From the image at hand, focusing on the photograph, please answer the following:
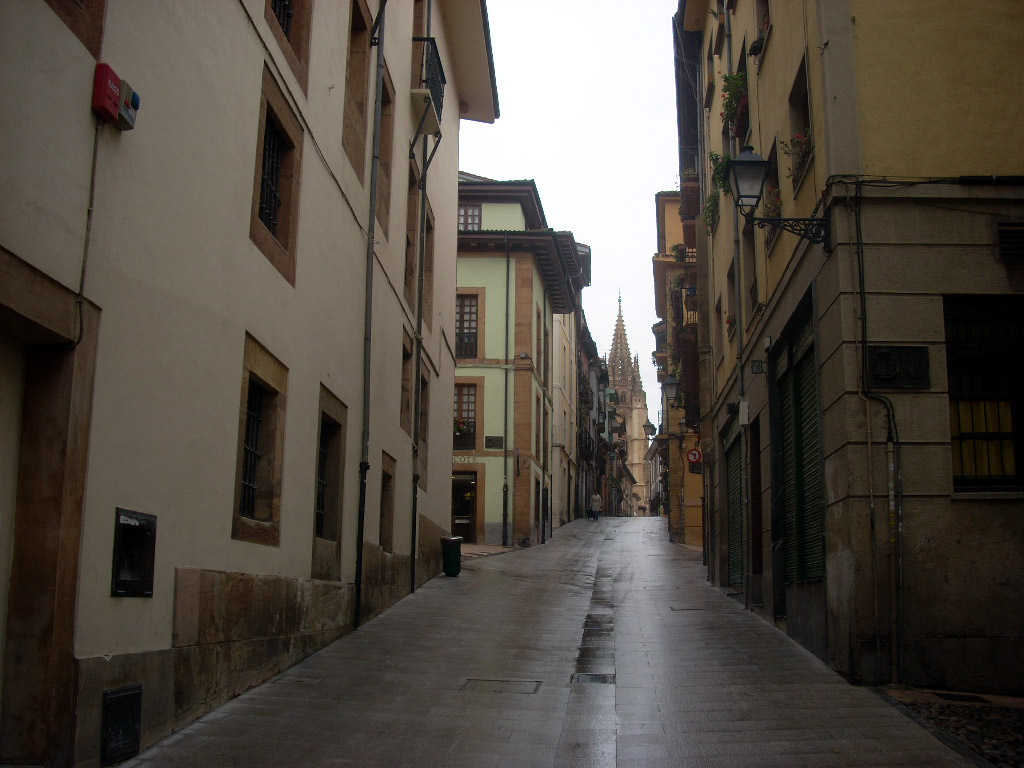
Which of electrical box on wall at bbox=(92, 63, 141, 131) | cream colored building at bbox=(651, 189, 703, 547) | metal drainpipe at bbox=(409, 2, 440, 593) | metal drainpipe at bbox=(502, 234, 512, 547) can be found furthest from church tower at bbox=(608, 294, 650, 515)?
electrical box on wall at bbox=(92, 63, 141, 131)

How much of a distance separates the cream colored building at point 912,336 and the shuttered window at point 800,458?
0.11 m

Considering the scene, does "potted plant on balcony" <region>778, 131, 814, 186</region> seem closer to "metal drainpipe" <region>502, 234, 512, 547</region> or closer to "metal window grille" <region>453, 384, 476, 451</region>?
"metal drainpipe" <region>502, 234, 512, 547</region>

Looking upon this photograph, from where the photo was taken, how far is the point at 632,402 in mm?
120875

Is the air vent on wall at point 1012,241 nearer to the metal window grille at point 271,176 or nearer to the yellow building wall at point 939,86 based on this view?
the yellow building wall at point 939,86

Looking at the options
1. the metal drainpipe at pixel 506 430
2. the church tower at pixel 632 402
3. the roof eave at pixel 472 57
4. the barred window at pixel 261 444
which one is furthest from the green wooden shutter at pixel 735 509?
the church tower at pixel 632 402

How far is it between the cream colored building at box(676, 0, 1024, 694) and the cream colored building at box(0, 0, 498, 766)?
4939mm

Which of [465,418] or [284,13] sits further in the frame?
[465,418]

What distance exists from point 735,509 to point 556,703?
9.78 meters

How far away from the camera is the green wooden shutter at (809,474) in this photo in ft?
36.1

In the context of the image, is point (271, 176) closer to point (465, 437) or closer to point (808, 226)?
point (808, 226)

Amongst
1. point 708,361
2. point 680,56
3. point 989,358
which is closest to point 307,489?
point 989,358

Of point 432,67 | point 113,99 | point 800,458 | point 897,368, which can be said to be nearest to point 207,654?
point 113,99

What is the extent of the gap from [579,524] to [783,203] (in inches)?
1473

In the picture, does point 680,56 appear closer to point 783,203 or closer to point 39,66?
point 783,203
